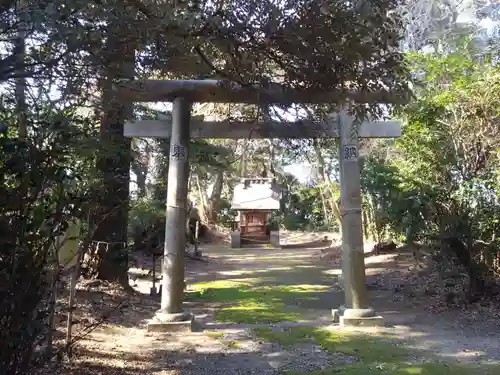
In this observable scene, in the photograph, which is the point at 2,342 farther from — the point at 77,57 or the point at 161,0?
the point at 161,0

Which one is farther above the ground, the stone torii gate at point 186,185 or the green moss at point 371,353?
the stone torii gate at point 186,185

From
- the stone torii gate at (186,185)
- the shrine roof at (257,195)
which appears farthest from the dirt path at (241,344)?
the shrine roof at (257,195)

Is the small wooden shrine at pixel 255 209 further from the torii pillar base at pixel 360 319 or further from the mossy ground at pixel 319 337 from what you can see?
the torii pillar base at pixel 360 319

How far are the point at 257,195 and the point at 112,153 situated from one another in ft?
53.3

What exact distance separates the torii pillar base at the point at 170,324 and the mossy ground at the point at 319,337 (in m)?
0.78

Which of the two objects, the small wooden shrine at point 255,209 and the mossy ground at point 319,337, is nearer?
the mossy ground at point 319,337

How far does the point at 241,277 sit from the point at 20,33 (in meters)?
9.32

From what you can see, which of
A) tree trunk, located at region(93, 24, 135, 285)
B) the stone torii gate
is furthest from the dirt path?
tree trunk, located at region(93, 24, 135, 285)

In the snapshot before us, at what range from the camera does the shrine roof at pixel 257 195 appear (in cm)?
1981

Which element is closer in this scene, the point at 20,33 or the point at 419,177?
the point at 20,33

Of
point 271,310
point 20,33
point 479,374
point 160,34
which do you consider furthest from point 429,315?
point 20,33

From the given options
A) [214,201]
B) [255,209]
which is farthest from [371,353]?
[214,201]

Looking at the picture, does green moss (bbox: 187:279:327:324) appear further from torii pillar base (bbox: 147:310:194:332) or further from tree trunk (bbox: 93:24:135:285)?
tree trunk (bbox: 93:24:135:285)

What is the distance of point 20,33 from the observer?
7.54 feet
